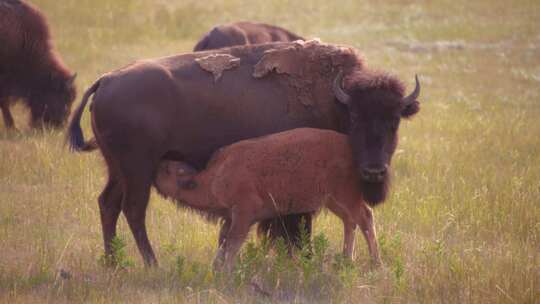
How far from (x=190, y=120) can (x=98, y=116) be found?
778mm

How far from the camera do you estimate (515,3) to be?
99.9 ft

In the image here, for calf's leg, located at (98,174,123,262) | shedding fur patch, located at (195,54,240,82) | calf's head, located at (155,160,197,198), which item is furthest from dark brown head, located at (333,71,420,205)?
calf's leg, located at (98,174,123,262)

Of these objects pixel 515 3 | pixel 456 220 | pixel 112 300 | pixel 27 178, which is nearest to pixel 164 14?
pixel 515 3

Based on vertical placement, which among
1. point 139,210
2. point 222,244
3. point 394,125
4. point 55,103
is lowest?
point 55,103

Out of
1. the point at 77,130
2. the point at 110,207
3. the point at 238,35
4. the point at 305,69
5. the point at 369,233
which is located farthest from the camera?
the point at 238,35

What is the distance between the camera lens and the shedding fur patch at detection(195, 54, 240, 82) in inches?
262

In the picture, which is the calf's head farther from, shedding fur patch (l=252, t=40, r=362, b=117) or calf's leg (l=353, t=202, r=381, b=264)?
calf's leg (l=353, t=202, r=381, b=264)

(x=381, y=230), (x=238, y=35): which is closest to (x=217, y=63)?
(x=381, y=230)

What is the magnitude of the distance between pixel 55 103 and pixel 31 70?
2.34 feet

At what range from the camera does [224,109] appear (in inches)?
261

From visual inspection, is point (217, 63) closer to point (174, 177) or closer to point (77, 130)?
point (174, 177)

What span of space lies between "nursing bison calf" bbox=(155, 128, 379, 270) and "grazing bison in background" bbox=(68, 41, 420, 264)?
14cm

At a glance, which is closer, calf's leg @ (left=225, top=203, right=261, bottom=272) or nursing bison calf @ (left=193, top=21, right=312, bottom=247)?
calf's leg @ (left=225, top=203, right=261, bottom=272)

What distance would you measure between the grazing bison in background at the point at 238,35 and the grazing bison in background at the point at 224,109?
5729 millimetres
